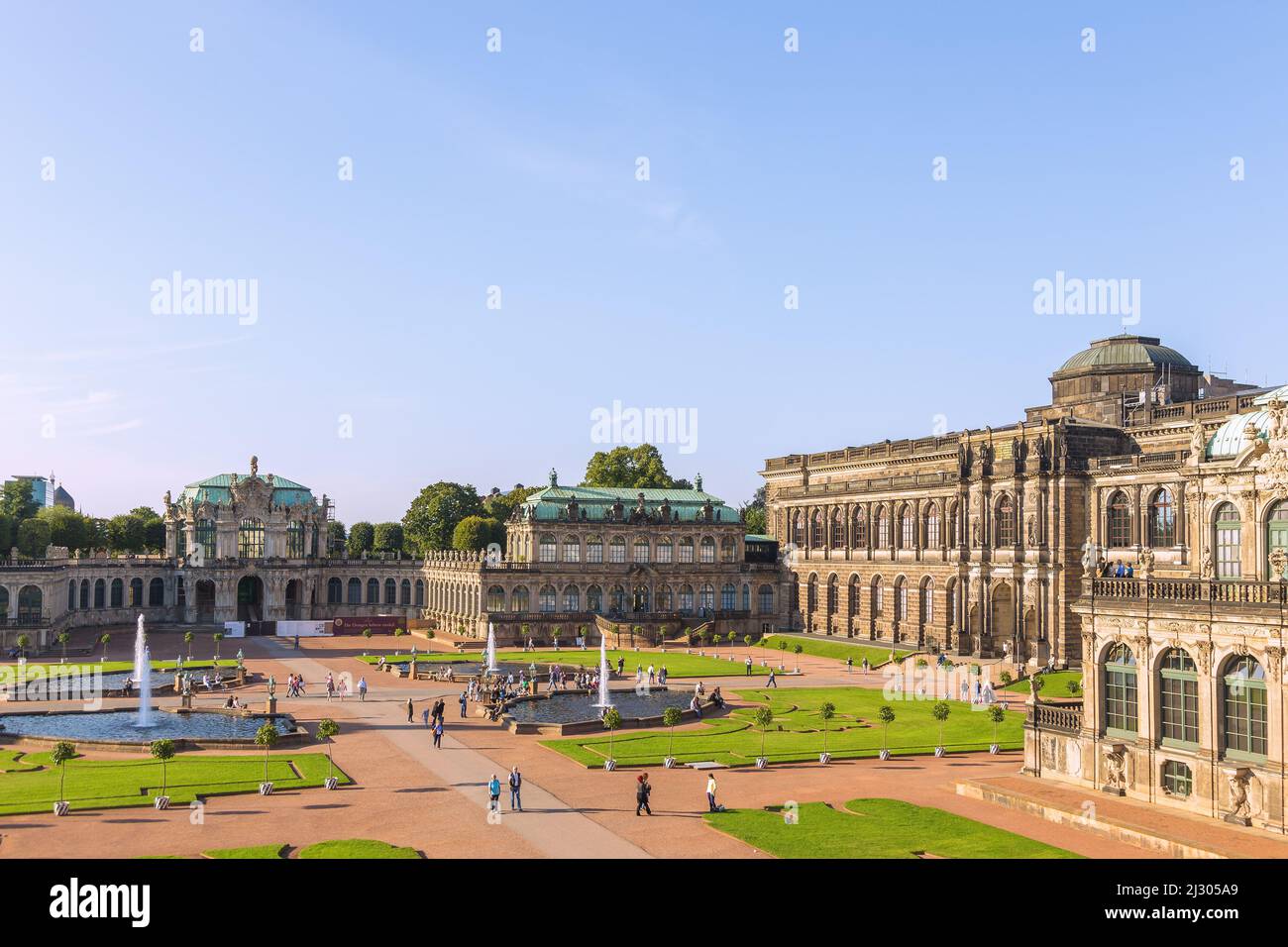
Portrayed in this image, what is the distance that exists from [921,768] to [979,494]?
2001 inches

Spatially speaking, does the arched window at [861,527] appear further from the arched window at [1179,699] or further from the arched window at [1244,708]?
the arched window at [1244,708]

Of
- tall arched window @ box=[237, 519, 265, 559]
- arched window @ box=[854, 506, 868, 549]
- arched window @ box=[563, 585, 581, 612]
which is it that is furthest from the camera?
tall arched window @ box=[237, 519, 265, 559]

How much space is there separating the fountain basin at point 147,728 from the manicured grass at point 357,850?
1994 centimetres

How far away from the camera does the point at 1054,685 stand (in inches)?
2916

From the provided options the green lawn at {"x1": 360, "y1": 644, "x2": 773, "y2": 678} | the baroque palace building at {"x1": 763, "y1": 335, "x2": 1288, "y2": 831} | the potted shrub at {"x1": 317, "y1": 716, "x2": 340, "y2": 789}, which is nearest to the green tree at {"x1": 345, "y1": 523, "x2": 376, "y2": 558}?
the baroque palace building at {"x1": 763, "y1": 335, "x2": 1288, "y2": 831}

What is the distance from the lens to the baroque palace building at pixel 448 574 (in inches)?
4530

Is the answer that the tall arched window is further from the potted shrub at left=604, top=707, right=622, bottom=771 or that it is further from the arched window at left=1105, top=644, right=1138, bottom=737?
the arched window at left=1105, top=644, right=1138, bottom=737

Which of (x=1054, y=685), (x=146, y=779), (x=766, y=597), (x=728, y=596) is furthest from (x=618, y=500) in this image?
(x=146, y=779)

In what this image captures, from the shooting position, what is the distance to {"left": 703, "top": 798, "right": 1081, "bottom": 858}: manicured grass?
113ft

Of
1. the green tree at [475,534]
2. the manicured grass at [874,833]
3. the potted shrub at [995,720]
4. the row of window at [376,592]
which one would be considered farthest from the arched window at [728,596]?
the manicured grass at [874,833]

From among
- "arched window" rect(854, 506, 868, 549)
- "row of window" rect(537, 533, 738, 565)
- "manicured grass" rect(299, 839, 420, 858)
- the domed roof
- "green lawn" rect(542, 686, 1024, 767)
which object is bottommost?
"green lawn" rect(542, 686, 1024, 767)

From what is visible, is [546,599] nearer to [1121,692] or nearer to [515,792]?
[515,792]

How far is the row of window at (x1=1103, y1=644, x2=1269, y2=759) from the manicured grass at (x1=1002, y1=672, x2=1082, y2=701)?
90.6ft
